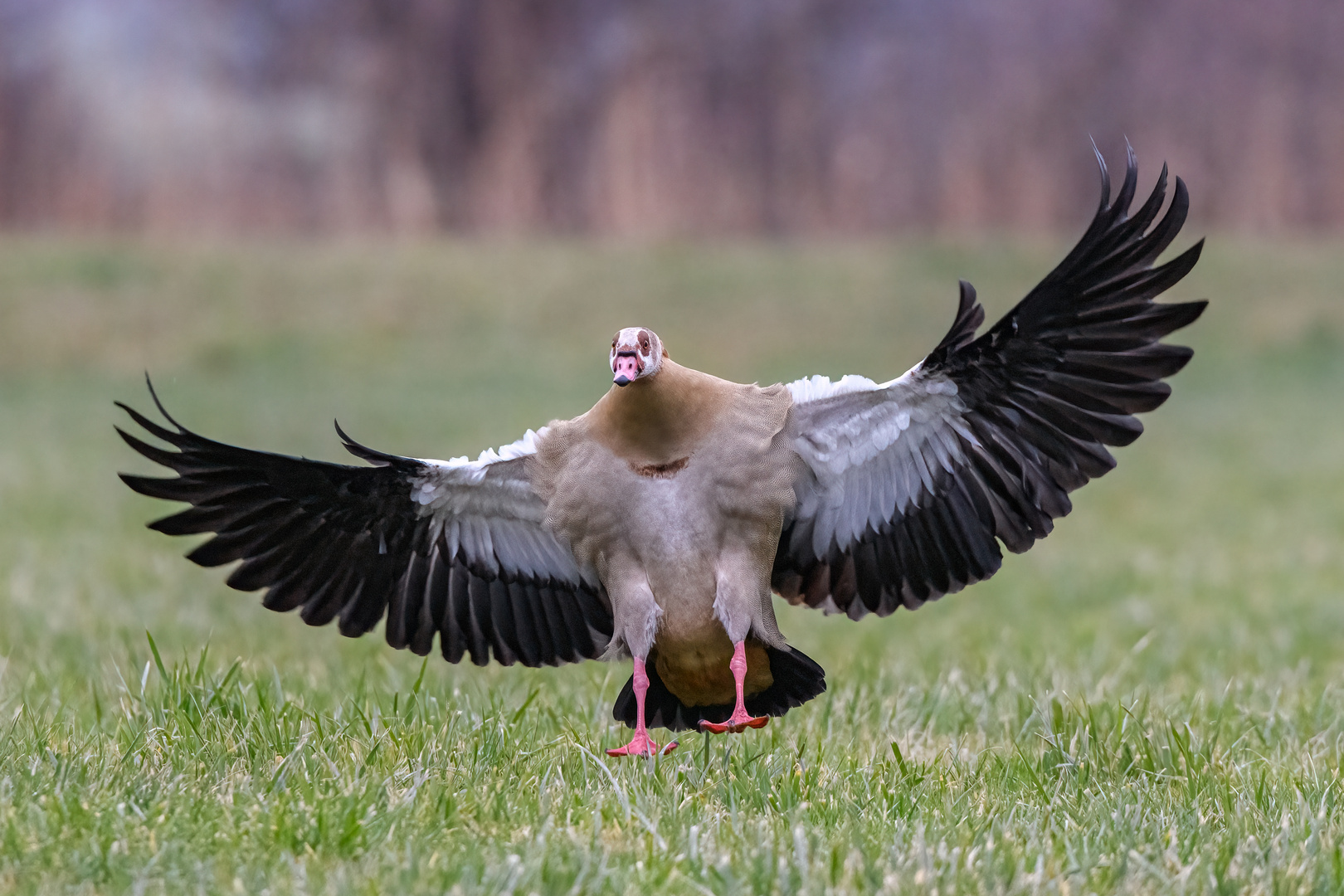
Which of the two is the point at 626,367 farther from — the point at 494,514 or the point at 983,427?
the point at 983,427

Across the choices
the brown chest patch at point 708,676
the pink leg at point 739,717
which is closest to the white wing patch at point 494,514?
the brown chest patch at point 708,676

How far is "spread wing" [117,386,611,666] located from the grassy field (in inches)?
8.7

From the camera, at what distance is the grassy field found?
2.62 m

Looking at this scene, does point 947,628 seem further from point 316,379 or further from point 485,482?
point 316,379

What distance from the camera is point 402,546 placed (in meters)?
3.76

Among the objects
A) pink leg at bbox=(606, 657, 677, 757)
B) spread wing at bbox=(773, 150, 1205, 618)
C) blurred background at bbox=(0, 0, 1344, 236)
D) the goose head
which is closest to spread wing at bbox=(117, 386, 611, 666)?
pink leg at bbox=(606, 657, 677, 757)

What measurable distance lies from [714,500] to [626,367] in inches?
15.6

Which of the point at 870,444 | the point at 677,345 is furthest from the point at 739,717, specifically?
the point at 677,345

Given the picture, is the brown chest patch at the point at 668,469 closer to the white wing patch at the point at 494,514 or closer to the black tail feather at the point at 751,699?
the white wing patch at the point at 494,514

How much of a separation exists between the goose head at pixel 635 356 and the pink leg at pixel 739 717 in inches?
26.8

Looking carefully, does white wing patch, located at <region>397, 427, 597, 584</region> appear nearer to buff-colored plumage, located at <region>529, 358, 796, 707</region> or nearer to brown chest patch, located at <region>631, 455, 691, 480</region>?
buff-colored plumage, located at <region>529, 358, 796, 707</region>

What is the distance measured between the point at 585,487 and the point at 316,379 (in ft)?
46.1

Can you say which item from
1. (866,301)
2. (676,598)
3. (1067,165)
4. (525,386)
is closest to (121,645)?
(676,598)

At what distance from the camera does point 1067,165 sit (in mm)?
22375
